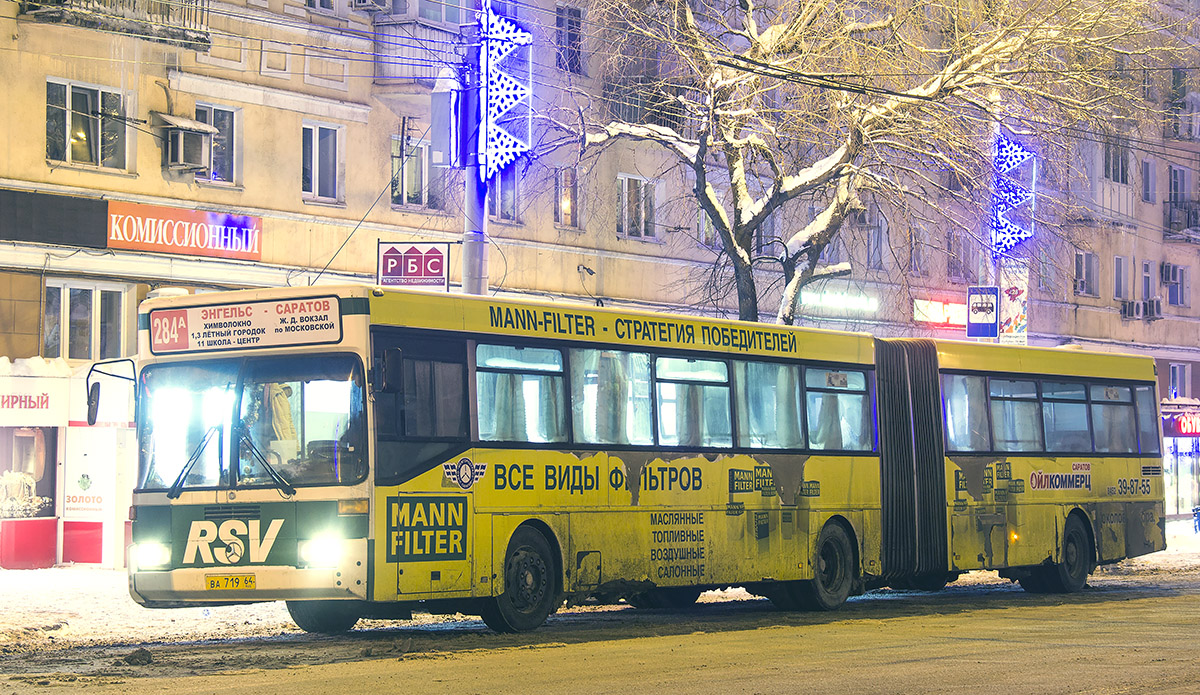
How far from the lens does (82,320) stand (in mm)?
25812

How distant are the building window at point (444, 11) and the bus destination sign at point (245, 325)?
16.2 metres

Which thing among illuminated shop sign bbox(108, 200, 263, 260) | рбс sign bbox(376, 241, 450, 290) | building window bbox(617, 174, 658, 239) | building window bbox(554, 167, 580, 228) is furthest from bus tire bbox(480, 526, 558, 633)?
building window bbox(617, 174, 658, 239)

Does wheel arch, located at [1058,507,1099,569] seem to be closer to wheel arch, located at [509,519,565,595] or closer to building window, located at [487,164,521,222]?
wheel arch, located at [509,519,565,595]

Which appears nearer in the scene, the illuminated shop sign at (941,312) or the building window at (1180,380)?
the illuminated shop sign at (941,312)

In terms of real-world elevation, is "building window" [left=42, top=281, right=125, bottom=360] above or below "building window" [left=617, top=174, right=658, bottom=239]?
below

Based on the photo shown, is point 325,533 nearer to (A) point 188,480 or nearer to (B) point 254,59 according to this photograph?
(A) point 188,480

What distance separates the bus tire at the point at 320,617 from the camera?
1597cm

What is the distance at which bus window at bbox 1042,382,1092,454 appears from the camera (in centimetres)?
2297

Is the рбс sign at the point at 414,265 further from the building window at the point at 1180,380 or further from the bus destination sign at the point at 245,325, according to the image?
the building window at the point at 1180,380

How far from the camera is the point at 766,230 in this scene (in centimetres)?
3906

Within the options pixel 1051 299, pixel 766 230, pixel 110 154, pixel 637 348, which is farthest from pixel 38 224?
pixel 1051 299

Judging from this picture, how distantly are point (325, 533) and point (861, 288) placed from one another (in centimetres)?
2839

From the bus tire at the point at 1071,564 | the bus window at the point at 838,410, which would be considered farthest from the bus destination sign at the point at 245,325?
the bus tire at the point at 1071,564

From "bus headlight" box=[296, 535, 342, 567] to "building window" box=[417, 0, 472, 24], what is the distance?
17824mm
